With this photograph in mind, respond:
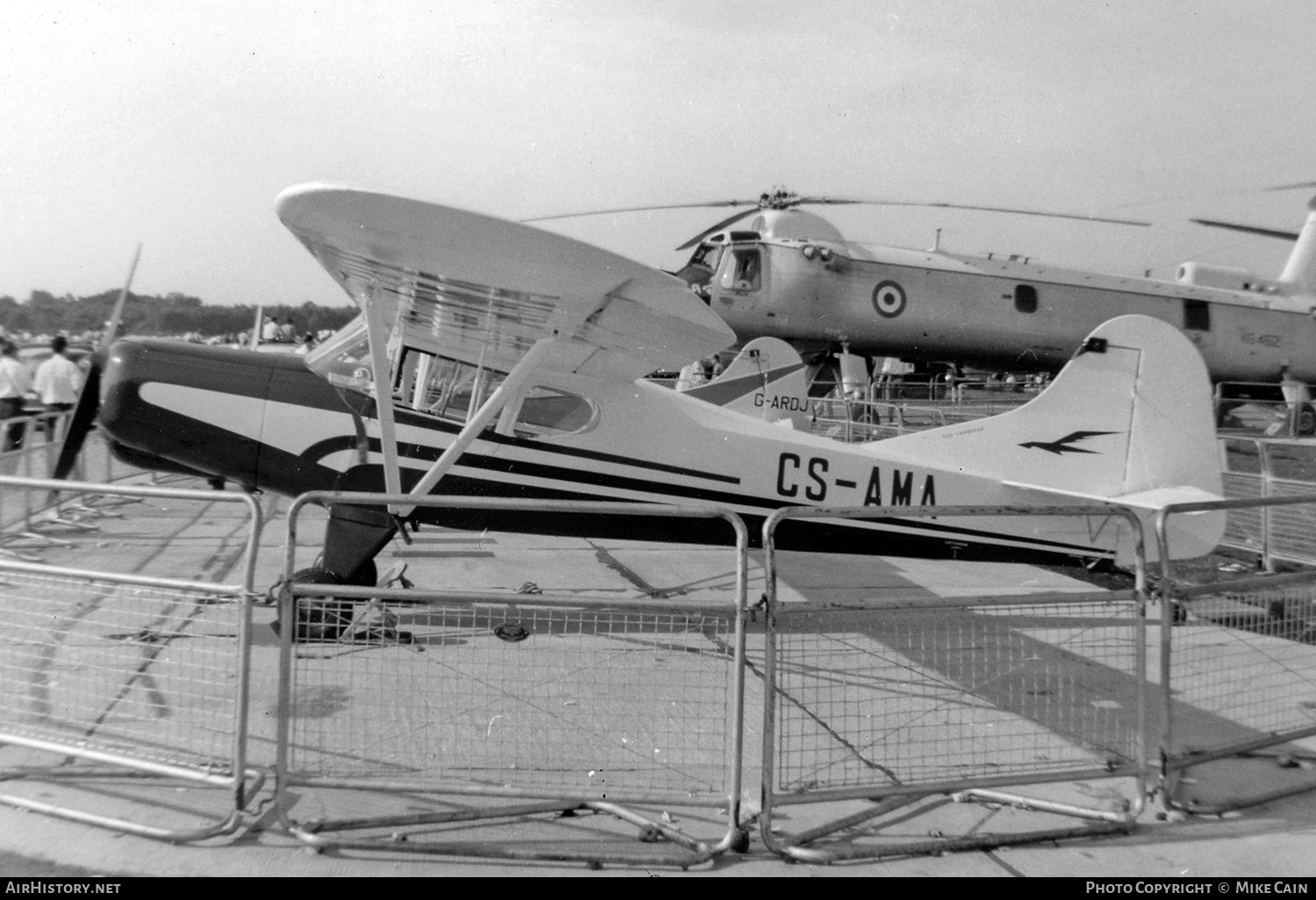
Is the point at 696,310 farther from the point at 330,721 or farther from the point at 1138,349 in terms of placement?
the point at 1138,349

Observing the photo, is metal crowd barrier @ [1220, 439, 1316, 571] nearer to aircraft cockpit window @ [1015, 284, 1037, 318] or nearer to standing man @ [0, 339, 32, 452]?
aircraft cockpit window @ [1015, 284, 1037, 318]

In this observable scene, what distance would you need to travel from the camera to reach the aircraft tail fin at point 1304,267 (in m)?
21.9

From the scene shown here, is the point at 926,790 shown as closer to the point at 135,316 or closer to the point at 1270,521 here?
the point at 1270,521

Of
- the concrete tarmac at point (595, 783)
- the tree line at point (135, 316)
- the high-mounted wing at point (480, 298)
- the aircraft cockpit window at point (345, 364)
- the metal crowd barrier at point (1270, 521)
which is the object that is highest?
the tree line at point (135, 316)

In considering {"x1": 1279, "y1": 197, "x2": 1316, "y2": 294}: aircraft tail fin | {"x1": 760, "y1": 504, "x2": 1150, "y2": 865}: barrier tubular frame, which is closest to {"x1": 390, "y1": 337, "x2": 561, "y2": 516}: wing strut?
{"x1": 760, "y1": 504, "x2": 1150, "y2": 865}: barrier tubular frame

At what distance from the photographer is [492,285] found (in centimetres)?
464

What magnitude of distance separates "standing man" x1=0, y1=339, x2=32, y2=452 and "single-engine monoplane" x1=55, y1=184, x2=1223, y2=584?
177 inches

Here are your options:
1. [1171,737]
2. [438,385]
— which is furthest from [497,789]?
[438,385]

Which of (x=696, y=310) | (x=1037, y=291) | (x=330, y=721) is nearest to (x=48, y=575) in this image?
(x=330, y=721)

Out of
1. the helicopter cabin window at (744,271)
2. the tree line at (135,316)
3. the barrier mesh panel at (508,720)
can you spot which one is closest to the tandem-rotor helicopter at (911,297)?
the helicopter cabin window at (744,271)

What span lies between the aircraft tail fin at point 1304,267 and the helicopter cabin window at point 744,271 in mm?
13513

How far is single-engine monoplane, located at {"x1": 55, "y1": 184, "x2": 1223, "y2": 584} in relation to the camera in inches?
212

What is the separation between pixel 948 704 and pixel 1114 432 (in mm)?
3149

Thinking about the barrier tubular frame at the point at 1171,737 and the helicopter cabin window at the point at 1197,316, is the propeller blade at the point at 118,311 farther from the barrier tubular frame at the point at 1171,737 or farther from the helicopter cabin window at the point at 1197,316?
the helicopter cabin window at the point at 1197,316
